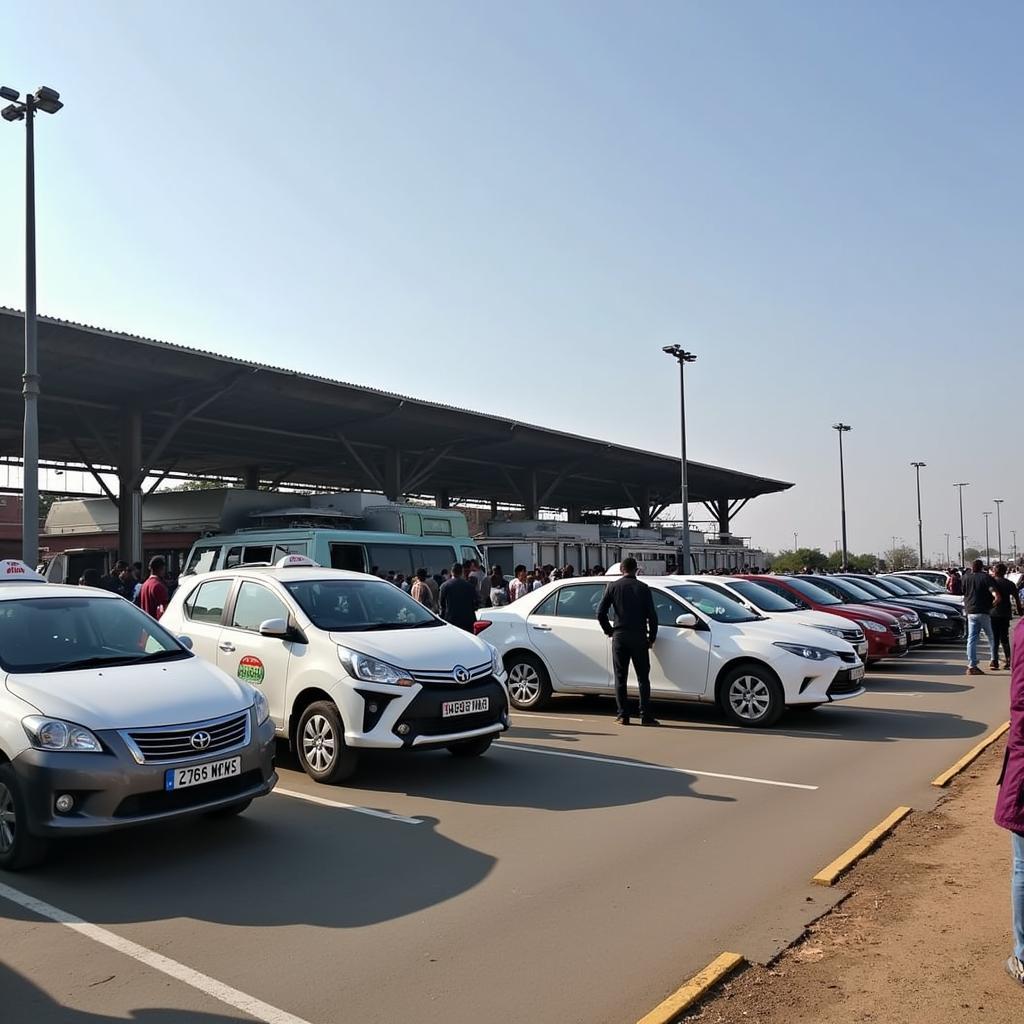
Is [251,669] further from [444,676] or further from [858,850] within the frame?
[858,850]

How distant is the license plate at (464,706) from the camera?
7.68m

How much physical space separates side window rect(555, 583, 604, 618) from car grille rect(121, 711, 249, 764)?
6140 mm

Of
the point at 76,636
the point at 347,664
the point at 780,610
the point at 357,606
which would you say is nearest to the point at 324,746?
the point at 347,664

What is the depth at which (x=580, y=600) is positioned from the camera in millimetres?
11773

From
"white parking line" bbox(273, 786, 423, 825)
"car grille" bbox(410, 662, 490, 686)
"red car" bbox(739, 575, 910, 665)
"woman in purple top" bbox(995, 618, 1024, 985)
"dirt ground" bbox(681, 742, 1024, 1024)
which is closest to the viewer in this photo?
"woman in purple top" bbox(995, 618, 1024, 985)

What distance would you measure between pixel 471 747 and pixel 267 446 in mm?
33399

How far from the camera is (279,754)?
8.98m

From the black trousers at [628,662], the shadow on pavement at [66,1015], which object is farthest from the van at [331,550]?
the shadow on pavement at [66,1015]

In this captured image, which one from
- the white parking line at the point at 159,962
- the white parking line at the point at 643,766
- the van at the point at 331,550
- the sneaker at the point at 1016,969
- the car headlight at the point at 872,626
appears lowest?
the white parking line at the point at 643,766

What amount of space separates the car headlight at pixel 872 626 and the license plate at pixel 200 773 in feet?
39.5

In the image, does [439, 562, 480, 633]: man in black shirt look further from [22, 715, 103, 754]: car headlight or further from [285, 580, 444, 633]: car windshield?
[22, 715, 103, 754]: car headlight

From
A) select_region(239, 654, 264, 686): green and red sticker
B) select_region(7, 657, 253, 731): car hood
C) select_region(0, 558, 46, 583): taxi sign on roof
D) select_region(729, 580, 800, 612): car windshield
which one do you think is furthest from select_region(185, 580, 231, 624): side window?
select_region(729, 580, 800, 612): car windshield

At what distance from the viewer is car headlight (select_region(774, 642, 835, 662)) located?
33.9 feet

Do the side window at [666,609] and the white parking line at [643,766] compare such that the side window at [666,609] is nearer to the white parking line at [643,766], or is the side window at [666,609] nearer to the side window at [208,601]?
the white parking line at [643,766]
